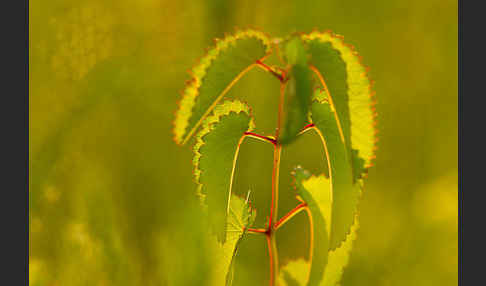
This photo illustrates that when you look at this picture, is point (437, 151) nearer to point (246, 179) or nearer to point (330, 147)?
point (246, 179)

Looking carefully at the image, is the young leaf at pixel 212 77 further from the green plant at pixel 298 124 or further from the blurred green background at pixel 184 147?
the blurred green background at pixel 184 147

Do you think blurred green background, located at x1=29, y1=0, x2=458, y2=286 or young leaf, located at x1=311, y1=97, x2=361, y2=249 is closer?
young leaf, located at x1=311, y1=97, x2=361, y2=249

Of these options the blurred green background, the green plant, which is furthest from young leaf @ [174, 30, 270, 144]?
the blurred green background

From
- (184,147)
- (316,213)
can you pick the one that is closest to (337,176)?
(316,213)

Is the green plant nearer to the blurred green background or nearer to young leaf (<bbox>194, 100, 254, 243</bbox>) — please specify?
young leaf (<bbox>194, 100, 254, 243</bbox>)

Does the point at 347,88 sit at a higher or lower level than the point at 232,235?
higher

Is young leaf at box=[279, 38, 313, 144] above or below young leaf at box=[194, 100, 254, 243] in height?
above

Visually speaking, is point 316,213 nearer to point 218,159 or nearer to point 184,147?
point 218,159

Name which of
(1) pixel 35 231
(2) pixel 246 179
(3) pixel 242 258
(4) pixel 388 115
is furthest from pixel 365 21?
(1) pixel 35 231
